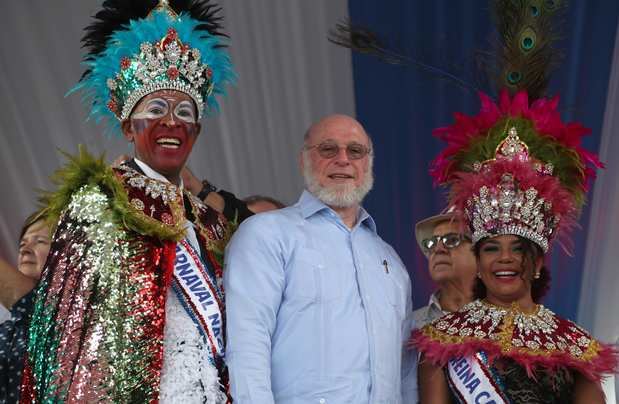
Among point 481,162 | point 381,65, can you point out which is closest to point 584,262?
point 381,65

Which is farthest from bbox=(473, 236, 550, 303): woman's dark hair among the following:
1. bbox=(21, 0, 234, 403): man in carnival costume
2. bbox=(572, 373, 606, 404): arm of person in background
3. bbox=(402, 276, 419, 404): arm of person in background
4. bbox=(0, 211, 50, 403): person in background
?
bbox=(0, 211, 50, 403): person in background

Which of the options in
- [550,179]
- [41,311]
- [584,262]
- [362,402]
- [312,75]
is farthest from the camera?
[312,75]

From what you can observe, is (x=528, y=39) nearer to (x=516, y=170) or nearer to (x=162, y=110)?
(x=516, y=170)

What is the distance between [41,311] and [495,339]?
145 centimetres

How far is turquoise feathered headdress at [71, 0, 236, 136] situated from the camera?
373cm

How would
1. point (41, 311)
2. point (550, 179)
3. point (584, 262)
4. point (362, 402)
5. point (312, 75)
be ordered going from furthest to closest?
point (312, 75) < point (584, 262) < point (550, 179) < point (362, 402) < point (41, 311)

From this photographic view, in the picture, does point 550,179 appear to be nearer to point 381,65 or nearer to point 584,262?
point 584,262

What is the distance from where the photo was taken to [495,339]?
365 cm

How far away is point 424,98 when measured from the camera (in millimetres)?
5926

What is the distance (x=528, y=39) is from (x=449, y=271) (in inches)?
44.7

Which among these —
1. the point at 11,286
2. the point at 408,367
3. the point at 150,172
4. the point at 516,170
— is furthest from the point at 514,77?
the point at 11,286

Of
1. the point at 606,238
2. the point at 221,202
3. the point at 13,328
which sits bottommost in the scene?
the point at 606,238

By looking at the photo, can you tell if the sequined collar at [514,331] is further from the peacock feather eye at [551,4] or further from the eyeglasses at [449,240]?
the peacock feather eye at [551,4]

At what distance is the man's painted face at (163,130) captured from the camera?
3.68 metres
